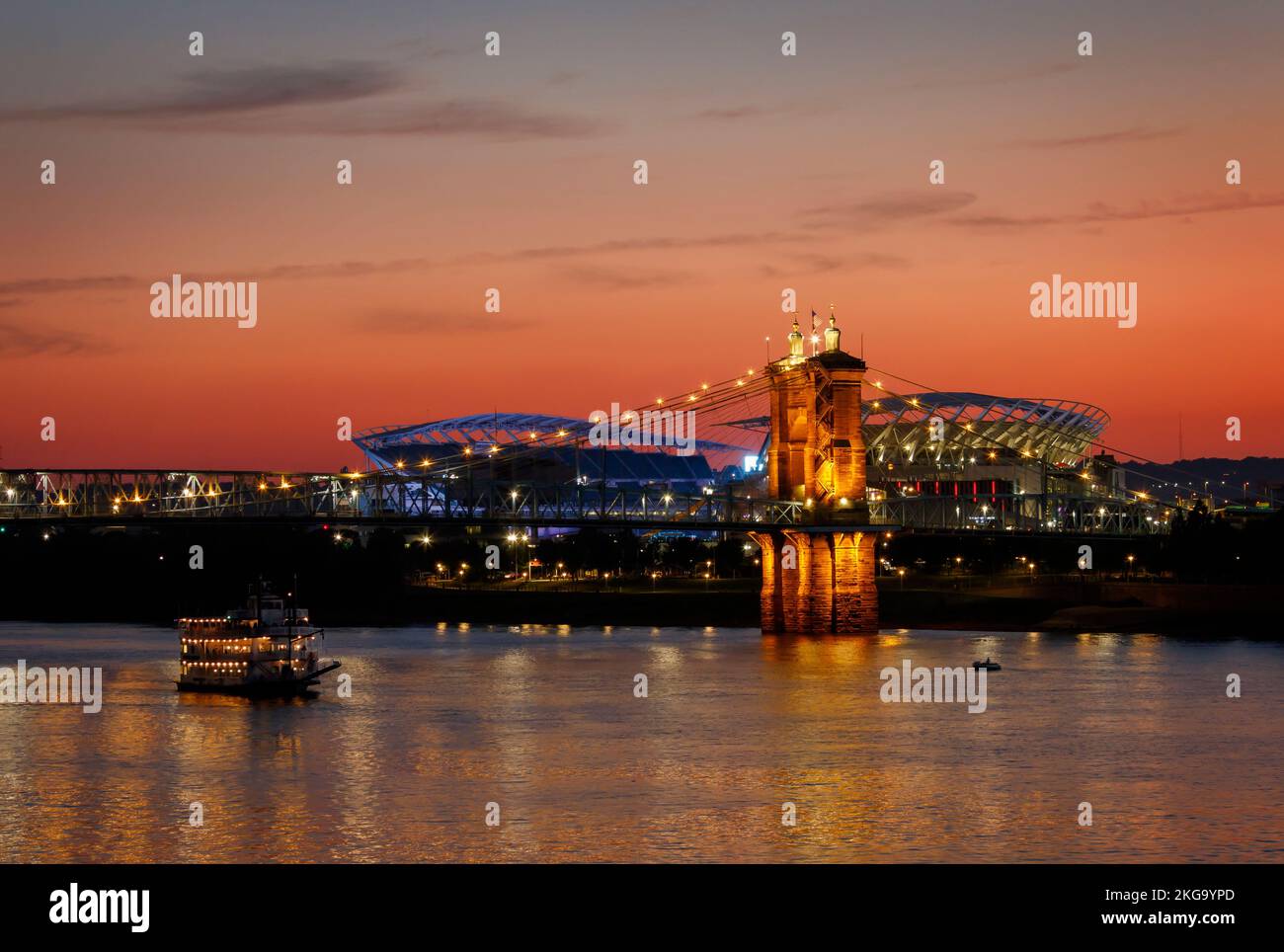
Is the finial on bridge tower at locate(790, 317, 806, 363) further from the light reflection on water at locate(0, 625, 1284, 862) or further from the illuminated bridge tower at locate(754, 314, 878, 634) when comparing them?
the light reflection on water at locate(0, 625, 1284, 862)

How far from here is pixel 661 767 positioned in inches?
1860

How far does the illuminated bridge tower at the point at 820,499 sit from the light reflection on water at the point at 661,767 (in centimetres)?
1959

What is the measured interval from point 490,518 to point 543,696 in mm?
25696

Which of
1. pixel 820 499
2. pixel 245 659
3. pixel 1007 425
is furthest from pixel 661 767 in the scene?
pixel 1007 425

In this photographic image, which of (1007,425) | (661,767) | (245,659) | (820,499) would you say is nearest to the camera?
(661,767)

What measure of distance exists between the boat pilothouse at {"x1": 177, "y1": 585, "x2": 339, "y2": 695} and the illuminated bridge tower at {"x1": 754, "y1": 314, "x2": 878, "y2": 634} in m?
33.7

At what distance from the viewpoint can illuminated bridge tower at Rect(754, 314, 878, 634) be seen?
9788cm

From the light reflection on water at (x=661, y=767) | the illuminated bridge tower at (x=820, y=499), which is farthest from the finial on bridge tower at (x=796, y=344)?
the light reflection on water at (x=661, y=767)

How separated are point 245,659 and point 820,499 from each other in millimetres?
40273

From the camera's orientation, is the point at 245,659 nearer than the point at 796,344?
Yes

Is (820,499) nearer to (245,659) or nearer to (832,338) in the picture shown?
(832,338)

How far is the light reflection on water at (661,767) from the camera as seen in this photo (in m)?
37.7
